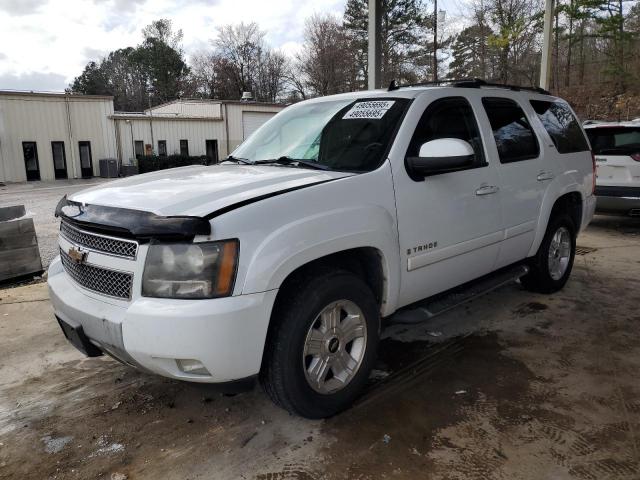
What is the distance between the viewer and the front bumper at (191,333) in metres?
2.26

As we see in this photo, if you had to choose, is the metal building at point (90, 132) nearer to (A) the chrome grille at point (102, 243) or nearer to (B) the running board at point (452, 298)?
(A) the chrome grille at point (102, 243)

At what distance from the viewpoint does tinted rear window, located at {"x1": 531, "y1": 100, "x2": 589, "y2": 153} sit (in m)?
4.73

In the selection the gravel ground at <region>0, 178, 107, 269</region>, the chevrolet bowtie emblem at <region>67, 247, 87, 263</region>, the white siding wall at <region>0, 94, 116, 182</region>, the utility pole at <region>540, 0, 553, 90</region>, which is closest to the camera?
the chevrolet bowtie emblem at <region>67, 247, 87, 263</region>

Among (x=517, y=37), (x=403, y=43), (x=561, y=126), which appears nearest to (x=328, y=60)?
(x=403, y=43)

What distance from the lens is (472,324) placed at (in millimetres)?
4395

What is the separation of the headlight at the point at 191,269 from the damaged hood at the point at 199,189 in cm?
17

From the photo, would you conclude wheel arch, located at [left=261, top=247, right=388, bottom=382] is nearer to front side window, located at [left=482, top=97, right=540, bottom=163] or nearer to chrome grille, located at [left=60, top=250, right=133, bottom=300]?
chrome grille, located at [left=60, top=250, right=133, bottom=300]

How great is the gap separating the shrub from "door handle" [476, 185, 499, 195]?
85.9 ft

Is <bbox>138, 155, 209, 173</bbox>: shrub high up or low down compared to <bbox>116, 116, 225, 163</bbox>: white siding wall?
down

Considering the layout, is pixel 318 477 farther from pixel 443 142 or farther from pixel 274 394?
pixel 443 142

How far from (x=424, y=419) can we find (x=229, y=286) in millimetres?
1436

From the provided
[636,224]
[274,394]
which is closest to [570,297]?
[274,394]

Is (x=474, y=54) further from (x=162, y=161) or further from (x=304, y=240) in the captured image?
(x=304, y=240)

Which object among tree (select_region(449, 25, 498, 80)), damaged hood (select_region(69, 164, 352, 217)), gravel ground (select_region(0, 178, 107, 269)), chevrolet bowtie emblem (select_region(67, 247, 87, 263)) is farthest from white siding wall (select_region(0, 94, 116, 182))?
chevrolet bowtie emblem (select_region(67, 247, 87, 263))
